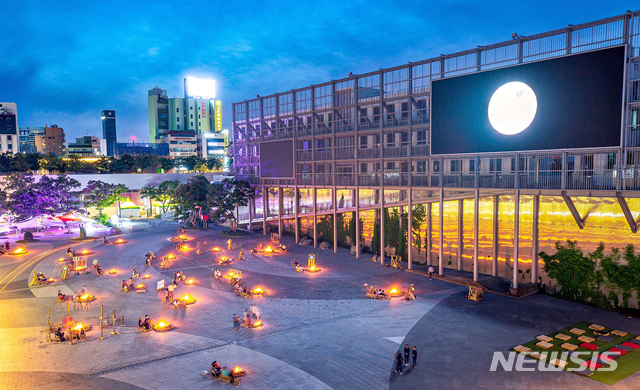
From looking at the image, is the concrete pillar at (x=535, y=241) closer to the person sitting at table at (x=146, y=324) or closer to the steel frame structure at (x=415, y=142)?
the steel frame structure at (x=415, y=142)

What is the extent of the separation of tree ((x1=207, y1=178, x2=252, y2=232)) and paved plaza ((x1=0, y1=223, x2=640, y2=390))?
20.2 meters

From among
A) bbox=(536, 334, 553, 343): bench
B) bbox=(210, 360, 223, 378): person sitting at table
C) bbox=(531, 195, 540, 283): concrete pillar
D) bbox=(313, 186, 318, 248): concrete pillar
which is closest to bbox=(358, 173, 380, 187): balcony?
bbox=(313, 186, 318, 248): concrete pillar

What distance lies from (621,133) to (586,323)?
40.6ft

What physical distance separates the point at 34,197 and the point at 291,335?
168ft

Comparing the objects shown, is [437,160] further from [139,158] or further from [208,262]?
[139,158]

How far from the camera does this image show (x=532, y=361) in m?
20.2

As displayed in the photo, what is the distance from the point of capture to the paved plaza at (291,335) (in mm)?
18656

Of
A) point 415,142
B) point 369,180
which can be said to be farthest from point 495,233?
point 369,180

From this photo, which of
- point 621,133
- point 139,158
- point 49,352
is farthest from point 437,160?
point 139,158

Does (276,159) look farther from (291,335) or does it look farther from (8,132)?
(8,132)

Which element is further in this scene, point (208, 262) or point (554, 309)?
point (208, 262)

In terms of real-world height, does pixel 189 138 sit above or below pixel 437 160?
above

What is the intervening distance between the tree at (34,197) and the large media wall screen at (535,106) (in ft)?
181

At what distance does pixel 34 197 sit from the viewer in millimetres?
56000
